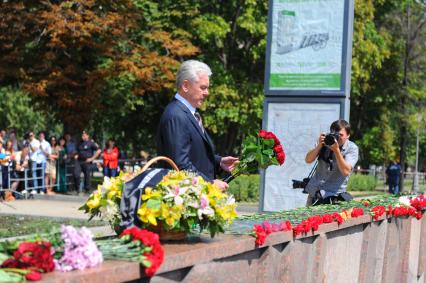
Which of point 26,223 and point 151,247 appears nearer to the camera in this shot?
point 151,247

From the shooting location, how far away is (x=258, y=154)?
17.7ft

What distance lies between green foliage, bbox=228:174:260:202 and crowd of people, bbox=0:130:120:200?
4.00m

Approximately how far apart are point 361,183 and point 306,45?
73.2 feet

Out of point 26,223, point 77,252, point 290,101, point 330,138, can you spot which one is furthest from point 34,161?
point 77,252

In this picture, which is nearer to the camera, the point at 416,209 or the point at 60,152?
the point at 416,209

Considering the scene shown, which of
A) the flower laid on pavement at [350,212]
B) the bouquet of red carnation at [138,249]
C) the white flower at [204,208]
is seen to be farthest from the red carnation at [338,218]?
the bouquet of red carnation at [138,249]

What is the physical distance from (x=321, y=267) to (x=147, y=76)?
18.5m

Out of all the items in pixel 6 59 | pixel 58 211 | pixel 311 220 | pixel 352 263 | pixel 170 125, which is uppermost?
pixel 6 59

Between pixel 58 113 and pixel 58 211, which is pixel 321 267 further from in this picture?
pixel 58 113

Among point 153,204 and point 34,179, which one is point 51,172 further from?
point 153,204

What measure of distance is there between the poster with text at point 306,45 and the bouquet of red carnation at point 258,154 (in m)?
6.92

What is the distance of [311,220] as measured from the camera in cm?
508

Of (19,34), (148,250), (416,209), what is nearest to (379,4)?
(19,34)

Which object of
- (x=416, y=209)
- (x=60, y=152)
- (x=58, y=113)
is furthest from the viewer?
(x=58, y=113)
